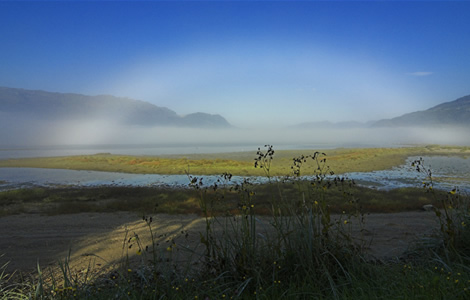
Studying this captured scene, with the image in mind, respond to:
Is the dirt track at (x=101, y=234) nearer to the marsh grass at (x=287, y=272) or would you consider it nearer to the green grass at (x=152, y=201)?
the green grass at (x=152, y=201)

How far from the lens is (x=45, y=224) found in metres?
8.34

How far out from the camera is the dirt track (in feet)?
18.2

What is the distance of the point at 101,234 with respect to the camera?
7.23 metres

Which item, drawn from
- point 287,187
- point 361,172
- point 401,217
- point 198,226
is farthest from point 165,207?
point 361,172

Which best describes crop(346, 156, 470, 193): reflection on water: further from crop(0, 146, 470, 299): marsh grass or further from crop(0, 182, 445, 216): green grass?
crop(0, 146, 470, 299): marsh grass

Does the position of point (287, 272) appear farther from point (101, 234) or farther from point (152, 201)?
point (152, 201)

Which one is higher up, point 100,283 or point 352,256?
point 352,256

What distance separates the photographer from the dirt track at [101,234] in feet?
18.2

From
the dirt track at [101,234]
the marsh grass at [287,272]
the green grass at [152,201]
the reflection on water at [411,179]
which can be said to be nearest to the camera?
the marsh grass at [287,272]

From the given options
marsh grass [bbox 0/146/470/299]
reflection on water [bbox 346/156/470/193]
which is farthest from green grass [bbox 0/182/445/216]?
marsh grass [bbox 0/146/470/299]

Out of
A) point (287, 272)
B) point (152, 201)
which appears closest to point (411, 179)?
point (152, 201)

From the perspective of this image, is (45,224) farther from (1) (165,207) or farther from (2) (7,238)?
(1) (165,207)

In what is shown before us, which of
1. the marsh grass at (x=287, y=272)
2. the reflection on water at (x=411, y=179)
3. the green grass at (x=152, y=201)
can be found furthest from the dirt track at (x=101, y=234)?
the reflection on water at (x=411, y=179)

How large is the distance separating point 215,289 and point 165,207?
7285mm
